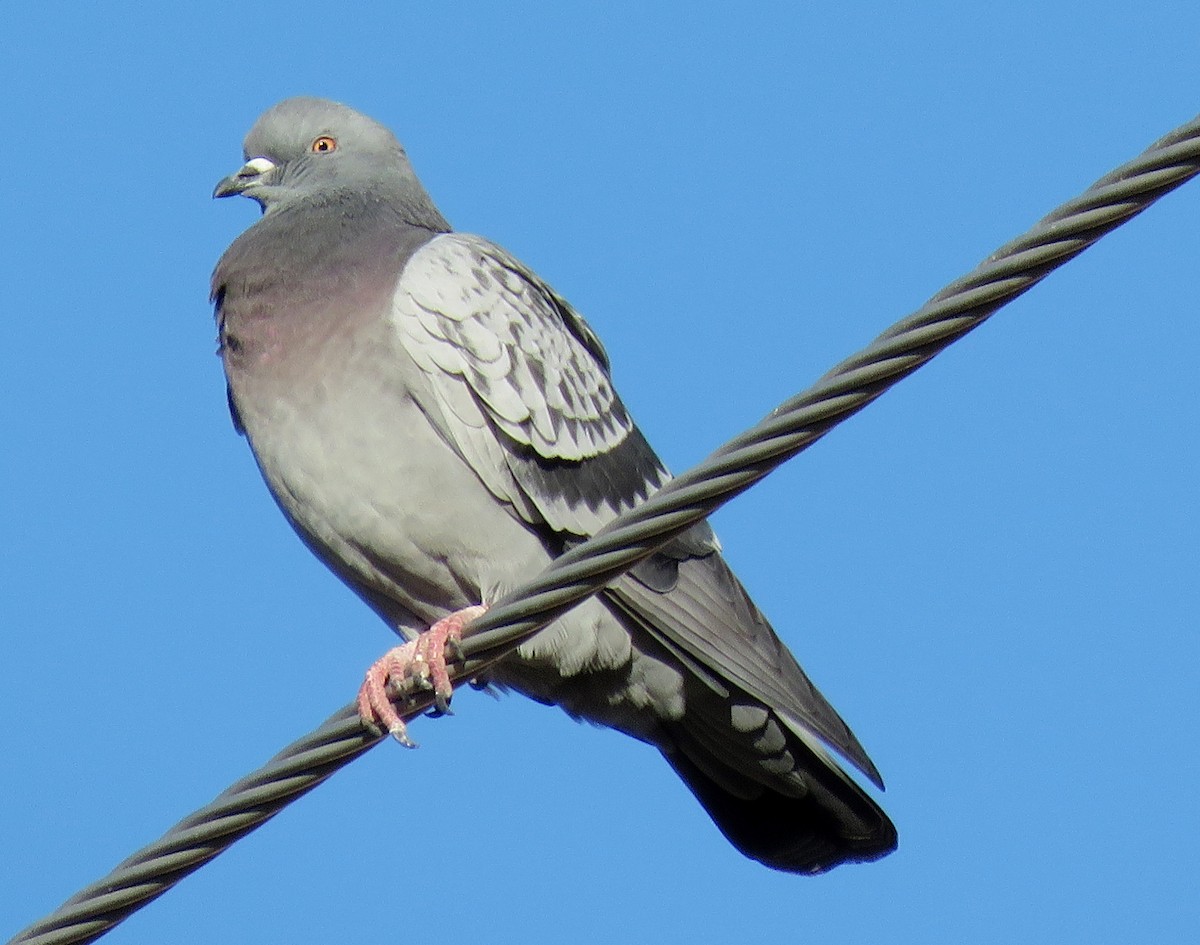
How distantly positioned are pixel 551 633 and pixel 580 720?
733 millimetres

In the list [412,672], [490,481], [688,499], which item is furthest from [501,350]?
[688,499]

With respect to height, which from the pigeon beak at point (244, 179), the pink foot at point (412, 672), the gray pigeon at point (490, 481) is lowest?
the pink foot at point (412, 672)

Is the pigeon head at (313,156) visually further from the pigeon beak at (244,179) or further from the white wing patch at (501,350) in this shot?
the white wing patch at (501,350)

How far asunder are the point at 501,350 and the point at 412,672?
1154 millimetres

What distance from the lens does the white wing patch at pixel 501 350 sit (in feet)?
17.9

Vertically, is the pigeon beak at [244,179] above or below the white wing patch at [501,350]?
above

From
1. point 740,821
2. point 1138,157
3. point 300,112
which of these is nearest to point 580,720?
point 740,821

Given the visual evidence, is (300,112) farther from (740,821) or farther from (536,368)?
(740,821)

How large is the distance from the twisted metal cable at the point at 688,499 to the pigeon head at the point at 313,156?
3216mm

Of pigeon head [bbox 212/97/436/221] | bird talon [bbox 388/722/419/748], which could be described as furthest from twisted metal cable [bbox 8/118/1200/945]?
pigeon head [bbox 212/97/436/221]

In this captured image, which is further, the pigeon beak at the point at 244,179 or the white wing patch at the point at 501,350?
the pigeon beak at the point at 244,179

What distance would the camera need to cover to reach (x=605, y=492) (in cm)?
592

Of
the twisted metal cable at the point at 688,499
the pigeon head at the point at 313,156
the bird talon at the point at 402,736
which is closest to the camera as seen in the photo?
the twisted metal cable at the point at 688,499

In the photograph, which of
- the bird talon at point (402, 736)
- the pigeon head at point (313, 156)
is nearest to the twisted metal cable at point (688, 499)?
the bird talon at point (402, 736)
